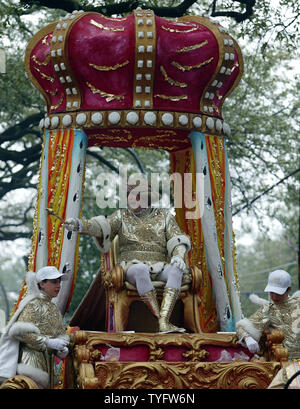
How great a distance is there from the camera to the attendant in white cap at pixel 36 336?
7.73m

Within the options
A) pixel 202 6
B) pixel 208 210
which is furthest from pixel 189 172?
pixel 202 6

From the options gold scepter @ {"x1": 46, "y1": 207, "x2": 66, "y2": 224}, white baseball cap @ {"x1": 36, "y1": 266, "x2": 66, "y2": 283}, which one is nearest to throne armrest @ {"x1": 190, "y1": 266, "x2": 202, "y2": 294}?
gold scepter @ {"x1": 46, "y1": 207, "x2": 66, "y2": 224}

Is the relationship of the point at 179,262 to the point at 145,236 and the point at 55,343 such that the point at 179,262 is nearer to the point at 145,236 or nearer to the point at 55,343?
the point at 145,236

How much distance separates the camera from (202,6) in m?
15.8

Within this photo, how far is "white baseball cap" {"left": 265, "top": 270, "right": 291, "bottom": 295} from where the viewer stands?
26.7 feet

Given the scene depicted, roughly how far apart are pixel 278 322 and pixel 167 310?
1.15 meters

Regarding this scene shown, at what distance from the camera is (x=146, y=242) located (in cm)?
972

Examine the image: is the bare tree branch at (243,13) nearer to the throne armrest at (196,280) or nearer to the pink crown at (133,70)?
the pink crown at (133,70)

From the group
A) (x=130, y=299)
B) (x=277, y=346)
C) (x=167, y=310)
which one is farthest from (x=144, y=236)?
(x=277, y=346)

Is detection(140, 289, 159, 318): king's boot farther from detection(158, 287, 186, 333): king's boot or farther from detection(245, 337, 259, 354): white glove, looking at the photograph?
detection(245, 337, 259, 354): white glove

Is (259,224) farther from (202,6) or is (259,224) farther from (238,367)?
(238,367)

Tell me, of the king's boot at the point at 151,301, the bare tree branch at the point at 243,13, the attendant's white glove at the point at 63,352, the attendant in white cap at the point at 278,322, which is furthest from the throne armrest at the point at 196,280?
the bare tree branch at the point at 243,13

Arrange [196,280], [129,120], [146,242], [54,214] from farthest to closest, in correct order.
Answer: [146,242], [129,120], [196,280], [54,214]

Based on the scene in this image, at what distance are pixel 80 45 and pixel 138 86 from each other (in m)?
0.73
